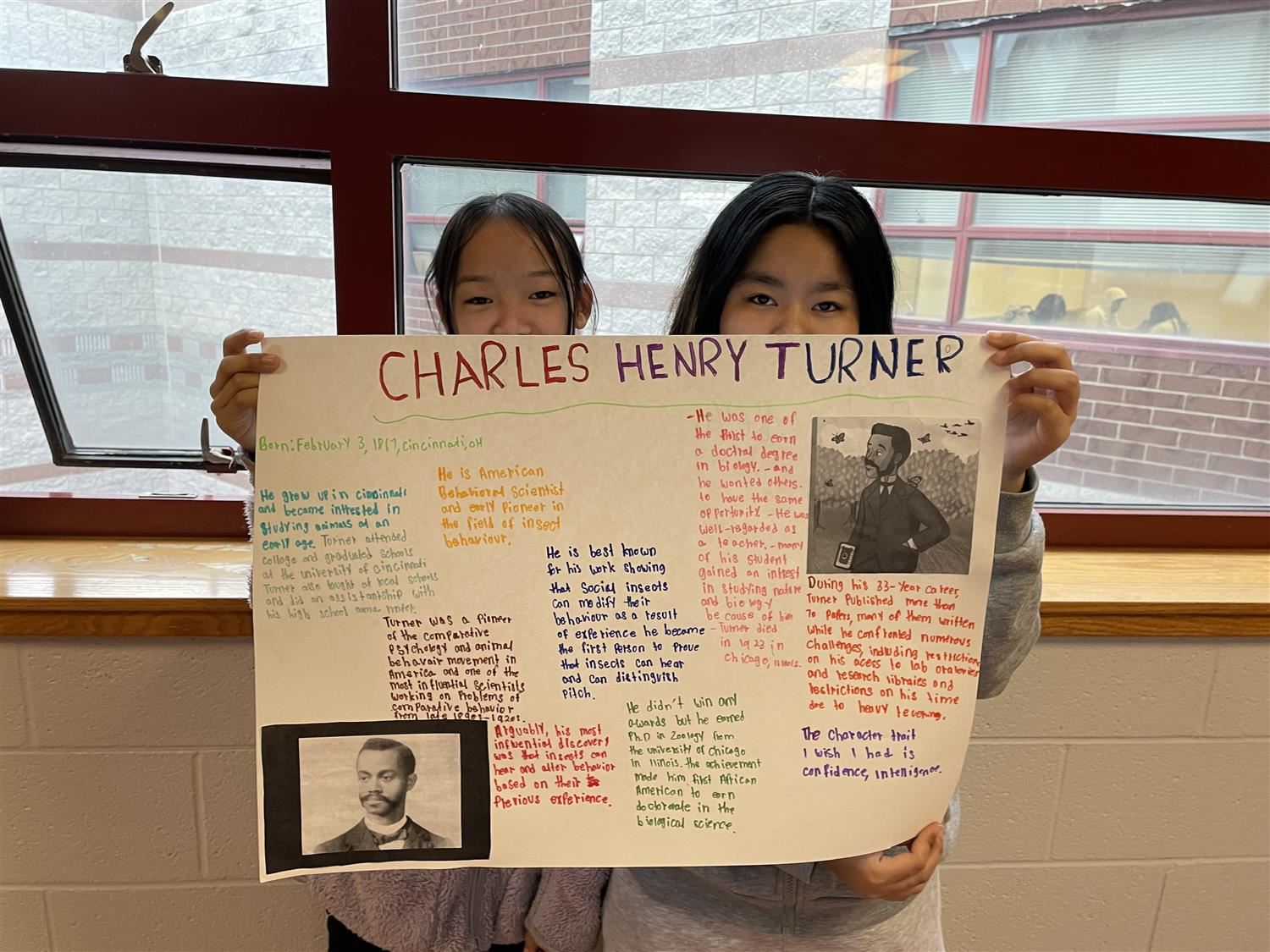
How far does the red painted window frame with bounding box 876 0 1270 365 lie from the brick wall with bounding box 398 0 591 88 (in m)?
0.55

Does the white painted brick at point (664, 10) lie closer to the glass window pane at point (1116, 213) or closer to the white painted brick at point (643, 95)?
the white painted brick at point (643, 95)

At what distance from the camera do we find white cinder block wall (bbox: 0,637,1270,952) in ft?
3.72

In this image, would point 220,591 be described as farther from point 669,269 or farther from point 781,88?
point 781,88

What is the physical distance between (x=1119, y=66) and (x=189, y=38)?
5.16 feet

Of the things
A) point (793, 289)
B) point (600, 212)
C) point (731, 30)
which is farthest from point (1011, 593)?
point (731, 30)

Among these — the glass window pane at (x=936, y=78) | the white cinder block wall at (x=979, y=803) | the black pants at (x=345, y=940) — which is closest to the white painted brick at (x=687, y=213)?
the glass window pane at (x=936, y=78)

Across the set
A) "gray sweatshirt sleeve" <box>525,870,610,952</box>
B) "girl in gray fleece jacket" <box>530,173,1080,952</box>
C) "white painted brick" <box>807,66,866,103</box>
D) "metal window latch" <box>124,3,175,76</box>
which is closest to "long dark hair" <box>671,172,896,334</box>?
"girl in gray fleece jacket" <box>530,173,1080,952</box>

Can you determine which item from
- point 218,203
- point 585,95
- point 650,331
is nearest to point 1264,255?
point 650,331

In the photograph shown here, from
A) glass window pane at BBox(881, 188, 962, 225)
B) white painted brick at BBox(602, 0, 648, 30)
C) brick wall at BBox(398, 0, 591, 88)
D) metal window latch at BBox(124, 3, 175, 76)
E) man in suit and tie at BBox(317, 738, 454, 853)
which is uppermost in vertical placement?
white painted brick at BBox(602, 0, 648, 30)

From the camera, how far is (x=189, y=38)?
121cm

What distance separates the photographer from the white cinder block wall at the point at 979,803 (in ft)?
3.72

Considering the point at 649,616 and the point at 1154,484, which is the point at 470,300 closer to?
the point at 649,616

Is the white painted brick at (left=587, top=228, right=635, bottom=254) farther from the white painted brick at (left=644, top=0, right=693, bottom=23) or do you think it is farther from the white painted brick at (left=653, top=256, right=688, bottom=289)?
the white painted brick at (left=644, top=0, right=693, bottom=23)

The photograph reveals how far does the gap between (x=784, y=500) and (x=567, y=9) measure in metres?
0.97
